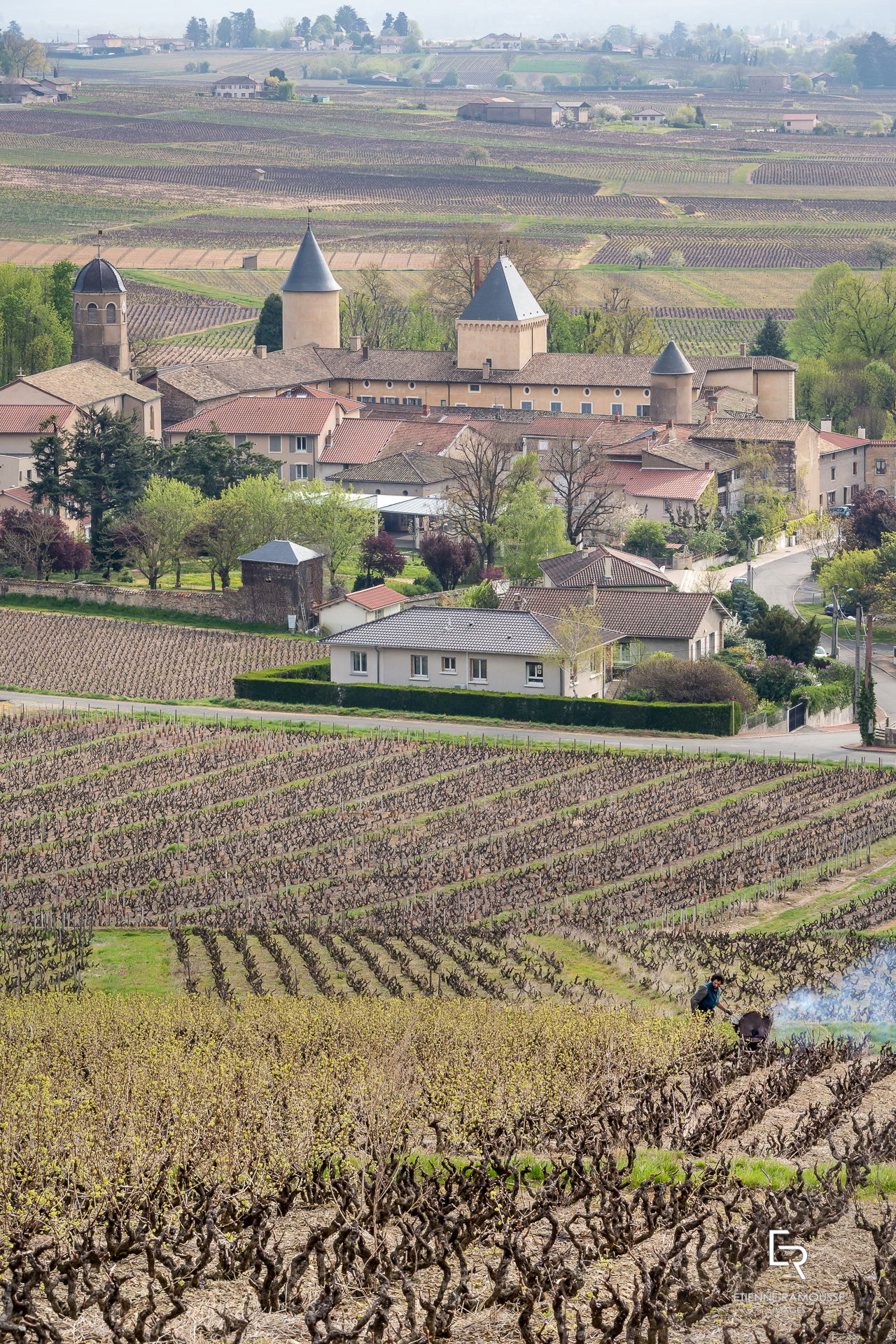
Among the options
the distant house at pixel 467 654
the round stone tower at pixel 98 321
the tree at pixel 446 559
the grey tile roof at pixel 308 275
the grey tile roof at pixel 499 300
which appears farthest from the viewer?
the grey tile roof at pixel 308 275

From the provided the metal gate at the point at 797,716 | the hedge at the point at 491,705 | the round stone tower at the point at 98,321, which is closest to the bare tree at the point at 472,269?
the round stone tower at the point at 98,321

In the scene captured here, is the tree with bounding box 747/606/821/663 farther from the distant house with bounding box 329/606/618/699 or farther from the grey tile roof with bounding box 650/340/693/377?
the grey tile roof with bounding box 650/340/693/377

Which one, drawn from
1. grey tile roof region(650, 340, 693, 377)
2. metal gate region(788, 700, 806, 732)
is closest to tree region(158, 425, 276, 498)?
grey tile roof region(650, 340, 693, 377)

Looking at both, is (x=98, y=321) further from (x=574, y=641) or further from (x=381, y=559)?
(x=574, y=641)

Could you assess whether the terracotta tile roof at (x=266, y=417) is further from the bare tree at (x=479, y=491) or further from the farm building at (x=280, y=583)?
the farm building at (x=280, y=583)

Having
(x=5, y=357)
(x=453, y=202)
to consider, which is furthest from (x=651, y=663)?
(x=453, y=202)

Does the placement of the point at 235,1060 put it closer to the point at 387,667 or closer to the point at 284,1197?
the point at 284,1197
